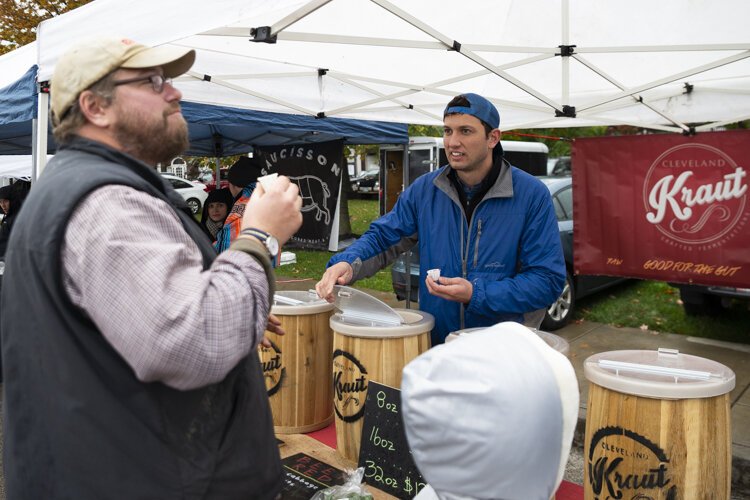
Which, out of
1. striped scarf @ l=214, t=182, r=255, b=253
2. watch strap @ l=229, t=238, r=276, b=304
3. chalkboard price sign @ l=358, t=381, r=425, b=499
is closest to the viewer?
watch strap @ l=229, t=238, r=276, b=304

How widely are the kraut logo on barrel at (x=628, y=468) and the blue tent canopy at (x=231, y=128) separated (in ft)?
9.96

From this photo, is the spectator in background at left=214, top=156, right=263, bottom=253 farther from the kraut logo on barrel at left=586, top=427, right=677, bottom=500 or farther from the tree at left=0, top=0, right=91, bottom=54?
the tree at left=0, top=0, right=91, bottom=54

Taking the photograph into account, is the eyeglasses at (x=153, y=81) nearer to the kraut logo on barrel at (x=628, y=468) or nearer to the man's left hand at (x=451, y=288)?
the man's left hand at (x=451, y=288)

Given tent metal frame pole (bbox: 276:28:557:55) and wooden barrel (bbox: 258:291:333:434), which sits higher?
tent metal frame pole (bbox: 276:28:557:55)

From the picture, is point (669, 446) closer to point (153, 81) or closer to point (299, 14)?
point (153, 81)

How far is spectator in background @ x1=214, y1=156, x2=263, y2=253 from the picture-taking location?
16.2ft

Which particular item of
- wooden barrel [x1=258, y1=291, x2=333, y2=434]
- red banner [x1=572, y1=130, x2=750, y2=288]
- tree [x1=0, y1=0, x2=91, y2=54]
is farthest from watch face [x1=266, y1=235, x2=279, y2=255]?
tree [x1=0, y1=0, x2=91, y2=54]

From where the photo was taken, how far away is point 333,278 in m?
2.45

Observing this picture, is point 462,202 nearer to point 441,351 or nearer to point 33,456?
point 441,351

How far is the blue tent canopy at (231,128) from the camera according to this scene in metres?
3.13

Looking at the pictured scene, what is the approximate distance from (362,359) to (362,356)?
0.04 feet

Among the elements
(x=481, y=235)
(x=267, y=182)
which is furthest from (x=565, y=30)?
(x=267, y=182)

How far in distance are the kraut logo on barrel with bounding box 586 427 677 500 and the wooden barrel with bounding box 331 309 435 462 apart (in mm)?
775

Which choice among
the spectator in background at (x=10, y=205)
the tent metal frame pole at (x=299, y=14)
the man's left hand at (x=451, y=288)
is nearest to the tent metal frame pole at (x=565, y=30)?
the tent metal frame pole at (x=299, y=14)
